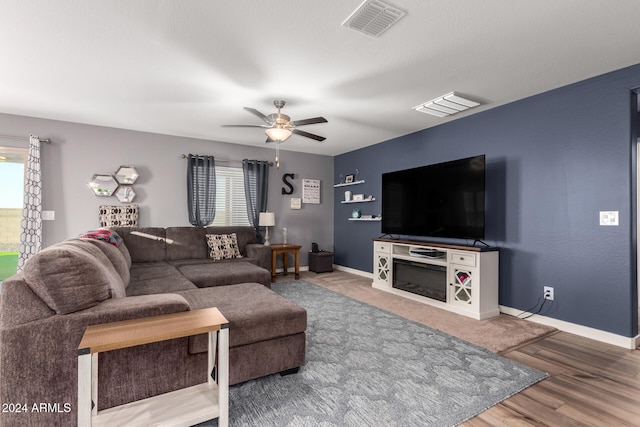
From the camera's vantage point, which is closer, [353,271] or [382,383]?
[382,383]

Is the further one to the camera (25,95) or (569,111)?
(25,95)

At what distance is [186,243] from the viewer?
4.66m

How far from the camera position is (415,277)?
13.6 ft

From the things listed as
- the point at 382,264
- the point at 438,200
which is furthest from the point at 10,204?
the point at 438,200

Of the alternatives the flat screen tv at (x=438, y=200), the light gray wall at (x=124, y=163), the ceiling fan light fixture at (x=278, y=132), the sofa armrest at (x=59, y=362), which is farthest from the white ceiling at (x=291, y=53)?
the sofa armrest at (x=59, y=362)

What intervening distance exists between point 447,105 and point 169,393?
3727 mm

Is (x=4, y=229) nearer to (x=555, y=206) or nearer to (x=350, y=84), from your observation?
(x=350, y=84)

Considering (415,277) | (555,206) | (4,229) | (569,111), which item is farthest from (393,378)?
(4,229)

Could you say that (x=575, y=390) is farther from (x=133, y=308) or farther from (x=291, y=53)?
(x=291, y=53)

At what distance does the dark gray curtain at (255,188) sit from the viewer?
18.4 feet

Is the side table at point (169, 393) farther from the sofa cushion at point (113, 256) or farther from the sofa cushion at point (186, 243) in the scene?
the sofa cushion at point (186, 243)

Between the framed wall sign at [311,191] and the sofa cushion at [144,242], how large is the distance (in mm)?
2747

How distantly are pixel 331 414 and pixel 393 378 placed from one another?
0.60 meters

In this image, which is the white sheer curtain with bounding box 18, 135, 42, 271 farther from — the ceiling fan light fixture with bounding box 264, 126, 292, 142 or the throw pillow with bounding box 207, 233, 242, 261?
the ceiling fan light fixture with bounding box 264, 126, 292, 142
